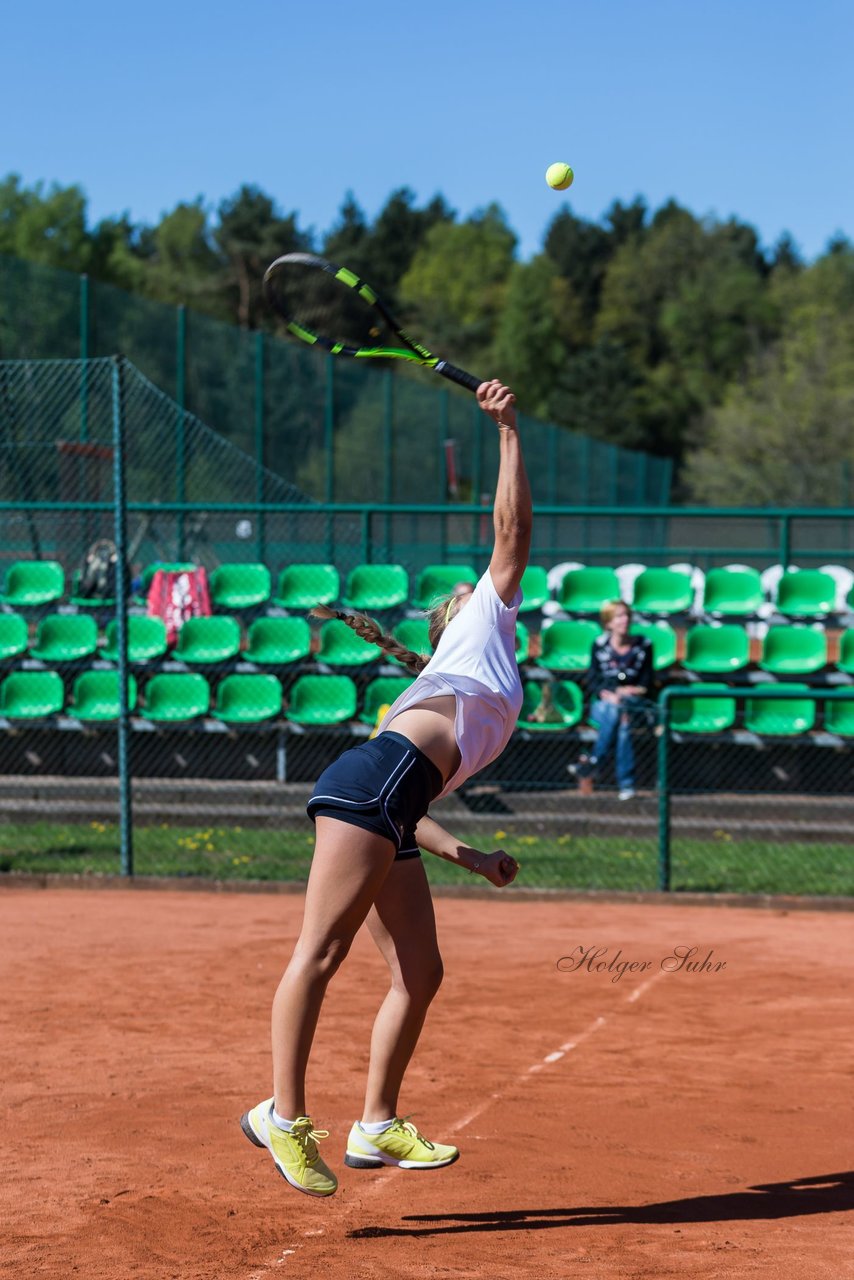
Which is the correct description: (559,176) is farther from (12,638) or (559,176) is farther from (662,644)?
(12,638)

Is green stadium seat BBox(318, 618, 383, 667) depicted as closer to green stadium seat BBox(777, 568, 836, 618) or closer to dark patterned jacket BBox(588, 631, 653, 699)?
dark patterned jacket BBox(588, 631, 653, 699)

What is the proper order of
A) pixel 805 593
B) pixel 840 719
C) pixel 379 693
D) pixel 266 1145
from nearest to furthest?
pixel 266 1145 < pixel 840 719 < pixel 379 693 < pixel 805 593

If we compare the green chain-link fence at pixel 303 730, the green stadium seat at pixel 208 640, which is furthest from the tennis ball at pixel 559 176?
the green stadium seat at pixel 208 640

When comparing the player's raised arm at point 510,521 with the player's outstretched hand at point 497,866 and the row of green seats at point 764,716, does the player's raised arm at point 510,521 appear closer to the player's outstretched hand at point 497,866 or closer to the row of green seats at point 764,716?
the player's outstretched hand at point 497,866

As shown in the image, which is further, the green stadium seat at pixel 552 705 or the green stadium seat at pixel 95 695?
the green stadium seat at pixel 95 695

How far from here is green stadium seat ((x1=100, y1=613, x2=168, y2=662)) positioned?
12852 millimetres

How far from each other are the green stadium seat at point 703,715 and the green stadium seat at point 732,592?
4.47 ft

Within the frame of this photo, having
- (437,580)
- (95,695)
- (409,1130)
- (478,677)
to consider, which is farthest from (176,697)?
(478,677)

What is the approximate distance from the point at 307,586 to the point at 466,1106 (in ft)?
27.4

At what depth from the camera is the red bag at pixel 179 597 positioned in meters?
13.4

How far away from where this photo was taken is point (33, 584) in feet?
45.1

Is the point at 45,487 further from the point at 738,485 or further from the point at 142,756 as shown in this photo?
the point at 738,485
